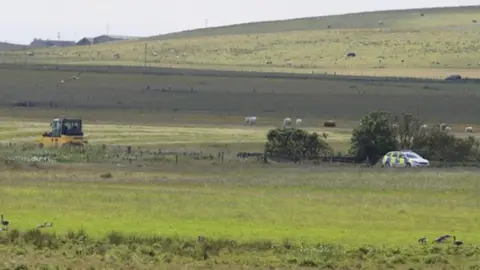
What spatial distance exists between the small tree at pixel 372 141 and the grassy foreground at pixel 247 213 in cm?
739

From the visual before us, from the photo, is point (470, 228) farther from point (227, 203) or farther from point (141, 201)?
point (141, 201)

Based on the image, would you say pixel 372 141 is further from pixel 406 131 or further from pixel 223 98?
pixel 223 98

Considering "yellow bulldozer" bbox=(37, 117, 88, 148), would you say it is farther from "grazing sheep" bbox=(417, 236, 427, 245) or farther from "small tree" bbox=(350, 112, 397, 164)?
"grazing sheep" bbox=(417, 236, 427, 245)

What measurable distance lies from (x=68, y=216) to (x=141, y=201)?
4115 millimetres

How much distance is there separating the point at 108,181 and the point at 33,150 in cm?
1535

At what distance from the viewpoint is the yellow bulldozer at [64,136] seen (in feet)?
199

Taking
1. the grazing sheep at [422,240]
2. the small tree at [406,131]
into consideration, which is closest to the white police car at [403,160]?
the small tree at [406,131]

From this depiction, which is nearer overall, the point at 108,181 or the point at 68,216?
the point at 68,216

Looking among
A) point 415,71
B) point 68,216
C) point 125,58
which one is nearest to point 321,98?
point 415,71

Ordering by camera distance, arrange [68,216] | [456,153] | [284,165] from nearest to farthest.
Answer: [68,216]
[284,165]
[456,153]

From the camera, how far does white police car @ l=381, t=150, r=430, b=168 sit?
5173 centimetres

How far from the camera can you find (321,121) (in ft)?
283

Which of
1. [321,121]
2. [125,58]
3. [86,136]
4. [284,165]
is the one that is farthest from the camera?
[125,58]

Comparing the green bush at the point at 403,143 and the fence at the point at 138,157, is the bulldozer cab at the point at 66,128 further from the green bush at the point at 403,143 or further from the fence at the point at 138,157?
the green bush at the point at 403,143
